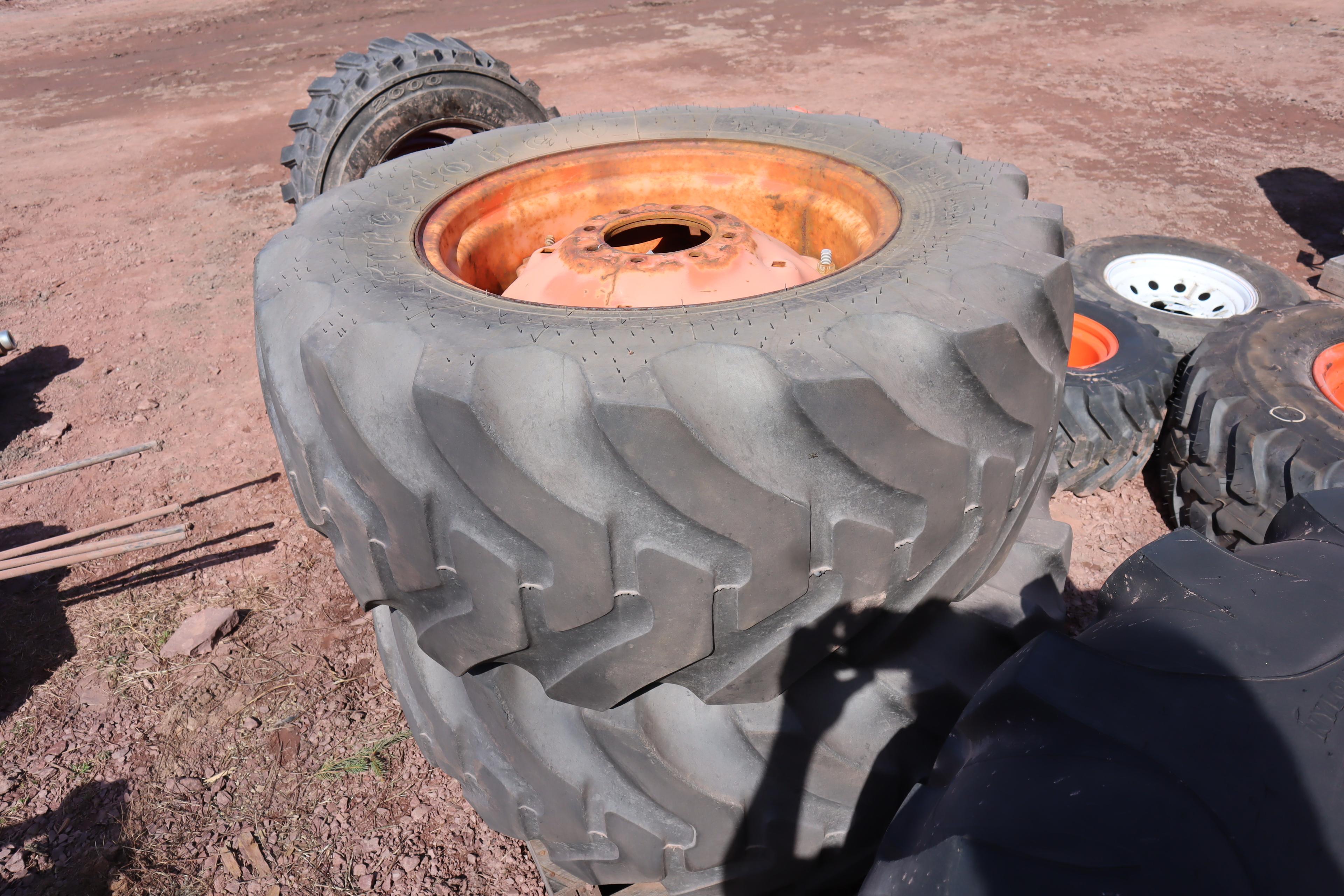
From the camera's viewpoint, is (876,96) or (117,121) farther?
(117,121)

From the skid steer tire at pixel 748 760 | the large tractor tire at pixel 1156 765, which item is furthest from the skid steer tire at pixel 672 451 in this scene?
the large tractor tire at pixel 1156 765

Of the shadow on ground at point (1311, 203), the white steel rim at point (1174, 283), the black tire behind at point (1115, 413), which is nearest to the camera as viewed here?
the black tire behind at point (1115, 413)

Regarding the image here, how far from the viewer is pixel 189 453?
325 centimetres

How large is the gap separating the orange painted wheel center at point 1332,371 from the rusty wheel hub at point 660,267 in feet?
5.67

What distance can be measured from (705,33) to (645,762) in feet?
30.7

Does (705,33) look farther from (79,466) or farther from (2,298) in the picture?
(79,466)

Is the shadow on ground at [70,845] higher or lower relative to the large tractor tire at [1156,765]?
lower

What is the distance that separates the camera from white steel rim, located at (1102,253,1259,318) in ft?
10.7

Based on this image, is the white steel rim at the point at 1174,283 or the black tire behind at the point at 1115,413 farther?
the white steel rim at the point at 1174,283

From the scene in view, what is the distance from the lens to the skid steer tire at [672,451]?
102 centimetres

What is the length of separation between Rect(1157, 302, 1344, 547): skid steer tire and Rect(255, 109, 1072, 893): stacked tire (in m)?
1.09

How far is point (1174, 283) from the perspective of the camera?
11.1 ft

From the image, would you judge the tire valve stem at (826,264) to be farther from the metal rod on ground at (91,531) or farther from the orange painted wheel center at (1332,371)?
the metal rod on ground at (91,531)

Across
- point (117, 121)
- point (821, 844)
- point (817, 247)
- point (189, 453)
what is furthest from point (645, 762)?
point (117, 121)
